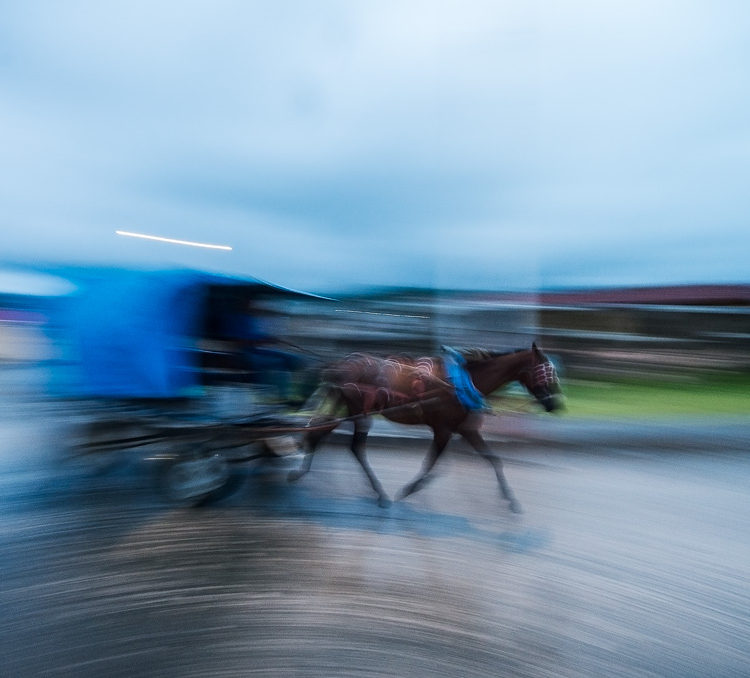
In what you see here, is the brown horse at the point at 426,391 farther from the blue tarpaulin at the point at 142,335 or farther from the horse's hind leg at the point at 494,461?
the blue tarpaulin at the point at 142,335

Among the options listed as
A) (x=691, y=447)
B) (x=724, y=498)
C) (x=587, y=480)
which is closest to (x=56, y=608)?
(x=587, y=480)

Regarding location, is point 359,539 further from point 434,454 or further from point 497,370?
point 497,370

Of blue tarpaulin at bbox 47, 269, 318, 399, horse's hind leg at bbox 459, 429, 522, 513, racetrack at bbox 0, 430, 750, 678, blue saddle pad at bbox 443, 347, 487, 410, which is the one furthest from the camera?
horse's hind leg at bbox 459, 429, 522, 513

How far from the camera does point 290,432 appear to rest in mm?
5145

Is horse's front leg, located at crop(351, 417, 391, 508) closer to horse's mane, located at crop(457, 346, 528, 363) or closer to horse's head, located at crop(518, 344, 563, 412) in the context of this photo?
horse's mane, located at crop(457, 346, 528, 363)

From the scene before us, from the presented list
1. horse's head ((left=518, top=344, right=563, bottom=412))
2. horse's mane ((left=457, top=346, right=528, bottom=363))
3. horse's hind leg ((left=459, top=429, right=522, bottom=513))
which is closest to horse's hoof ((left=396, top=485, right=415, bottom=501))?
horse's hind leg ((left=459, top=429, right=522, bottom=513))

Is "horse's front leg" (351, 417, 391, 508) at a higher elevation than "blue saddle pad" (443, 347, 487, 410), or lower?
lower

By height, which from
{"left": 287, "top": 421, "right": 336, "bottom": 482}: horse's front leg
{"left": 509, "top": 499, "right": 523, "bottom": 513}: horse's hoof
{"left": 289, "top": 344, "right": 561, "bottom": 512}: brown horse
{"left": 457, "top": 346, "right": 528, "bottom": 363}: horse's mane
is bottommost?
{"left": 509, "top": 499, "right": 523, "bottom": 513}: horse's hoof

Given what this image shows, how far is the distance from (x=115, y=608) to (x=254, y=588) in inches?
27.6

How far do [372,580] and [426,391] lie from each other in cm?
189

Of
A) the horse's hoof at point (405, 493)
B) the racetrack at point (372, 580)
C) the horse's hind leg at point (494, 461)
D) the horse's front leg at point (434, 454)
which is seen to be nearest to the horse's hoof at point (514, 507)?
the horse's hind leg at point (494, 461)

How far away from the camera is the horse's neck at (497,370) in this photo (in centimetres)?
554

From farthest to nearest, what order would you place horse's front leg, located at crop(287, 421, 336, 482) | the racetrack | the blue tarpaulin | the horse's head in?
horse's front leg, located at crop(287, 421, 336, 482) → the horse's head → the blue tarpaulin → the racetrack

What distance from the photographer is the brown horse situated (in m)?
5.31
